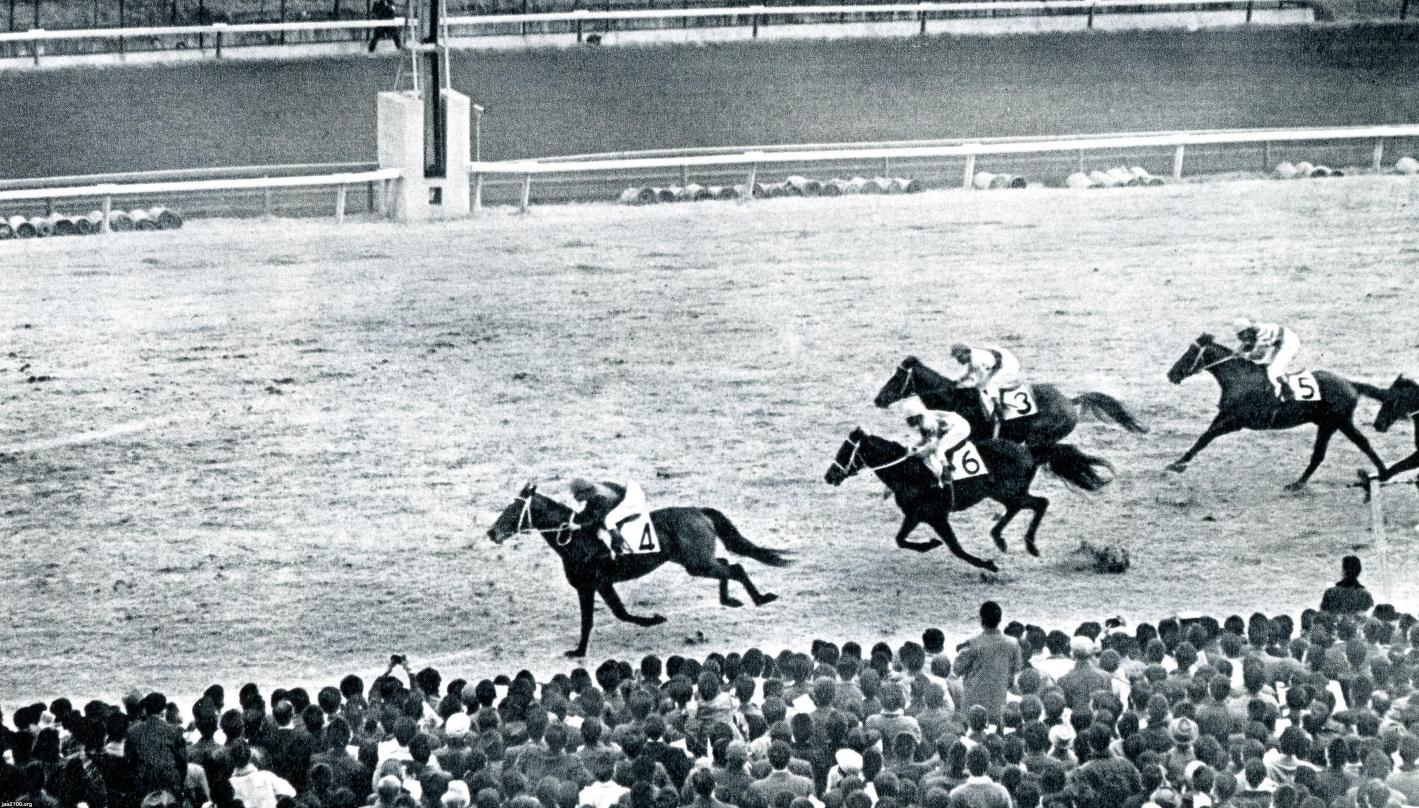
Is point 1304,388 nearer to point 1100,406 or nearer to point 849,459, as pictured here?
point 1100,406

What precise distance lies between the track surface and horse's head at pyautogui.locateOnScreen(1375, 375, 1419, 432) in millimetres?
10854

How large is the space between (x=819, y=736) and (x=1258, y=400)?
20.5 ft

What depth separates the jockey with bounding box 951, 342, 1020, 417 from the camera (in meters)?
15.3

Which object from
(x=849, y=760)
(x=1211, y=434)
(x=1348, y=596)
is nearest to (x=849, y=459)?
(x=1348, y=596)

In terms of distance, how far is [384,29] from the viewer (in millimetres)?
27547

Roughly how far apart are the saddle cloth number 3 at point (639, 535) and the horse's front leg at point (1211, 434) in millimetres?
4568

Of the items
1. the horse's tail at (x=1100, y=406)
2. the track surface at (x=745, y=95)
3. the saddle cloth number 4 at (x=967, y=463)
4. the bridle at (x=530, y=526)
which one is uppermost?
the track surface at (x=745, y=95)

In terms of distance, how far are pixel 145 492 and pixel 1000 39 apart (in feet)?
54.0

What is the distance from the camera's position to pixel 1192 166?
25.8 meters

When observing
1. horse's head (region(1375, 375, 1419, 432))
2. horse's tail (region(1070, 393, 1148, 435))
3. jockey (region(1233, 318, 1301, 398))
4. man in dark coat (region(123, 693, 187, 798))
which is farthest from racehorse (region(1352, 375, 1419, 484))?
man in dark coat (region(123, 693, 187, 798))

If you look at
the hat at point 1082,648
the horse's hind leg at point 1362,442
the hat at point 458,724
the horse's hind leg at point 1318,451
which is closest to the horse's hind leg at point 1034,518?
the horse's hind leg at point 1318,451

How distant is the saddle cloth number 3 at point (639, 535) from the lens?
Answer: 43.7ft

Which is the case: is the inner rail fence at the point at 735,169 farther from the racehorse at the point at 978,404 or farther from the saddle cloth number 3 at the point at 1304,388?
the saddle cloth number 3 at the point at 1304,388

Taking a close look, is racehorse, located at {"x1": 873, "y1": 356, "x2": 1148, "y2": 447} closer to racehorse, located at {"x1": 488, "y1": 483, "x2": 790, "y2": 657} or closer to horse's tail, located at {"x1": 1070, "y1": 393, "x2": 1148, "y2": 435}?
horse's tail, located at {"x1": 1070, "y1": 393, "x2": 1148, "y2": 435}
